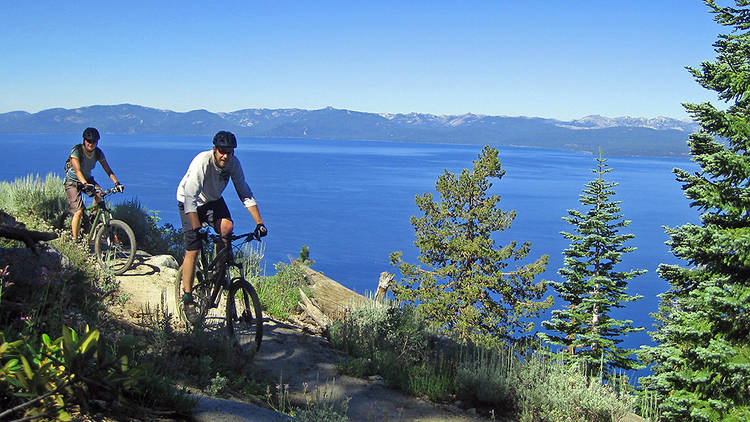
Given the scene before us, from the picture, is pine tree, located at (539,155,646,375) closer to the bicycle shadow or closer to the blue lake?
the bicycle shadow

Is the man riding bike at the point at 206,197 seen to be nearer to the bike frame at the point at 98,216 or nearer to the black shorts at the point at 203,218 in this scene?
the black shorts at the point at 203,218

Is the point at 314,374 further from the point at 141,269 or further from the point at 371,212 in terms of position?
the point at 371,212

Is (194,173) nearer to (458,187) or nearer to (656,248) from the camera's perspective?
(458,187)

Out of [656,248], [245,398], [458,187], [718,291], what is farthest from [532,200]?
[245,398]

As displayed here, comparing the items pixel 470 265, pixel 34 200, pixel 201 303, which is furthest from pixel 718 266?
pixel 34 200

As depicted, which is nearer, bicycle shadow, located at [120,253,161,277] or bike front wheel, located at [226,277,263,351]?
bike front wheel, located at [226,277,263,351]

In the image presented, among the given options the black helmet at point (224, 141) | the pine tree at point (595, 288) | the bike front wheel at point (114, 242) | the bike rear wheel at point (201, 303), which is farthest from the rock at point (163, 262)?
the pine tree at point (595, 288)

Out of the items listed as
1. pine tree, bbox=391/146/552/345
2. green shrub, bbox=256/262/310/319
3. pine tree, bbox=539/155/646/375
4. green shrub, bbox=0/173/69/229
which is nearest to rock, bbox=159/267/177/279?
green shrub, bbox=256/262/310/319

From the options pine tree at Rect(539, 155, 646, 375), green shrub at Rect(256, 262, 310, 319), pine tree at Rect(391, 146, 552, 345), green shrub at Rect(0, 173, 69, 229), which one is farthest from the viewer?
pine tree at Rect(391, 146, 552, 345)

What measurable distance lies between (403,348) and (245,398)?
9.74 ft

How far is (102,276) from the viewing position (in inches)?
312

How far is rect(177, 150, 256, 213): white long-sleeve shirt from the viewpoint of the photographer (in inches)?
243

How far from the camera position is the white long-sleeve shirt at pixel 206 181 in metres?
6.16

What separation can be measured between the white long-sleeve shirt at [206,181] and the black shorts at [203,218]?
0.25ft
